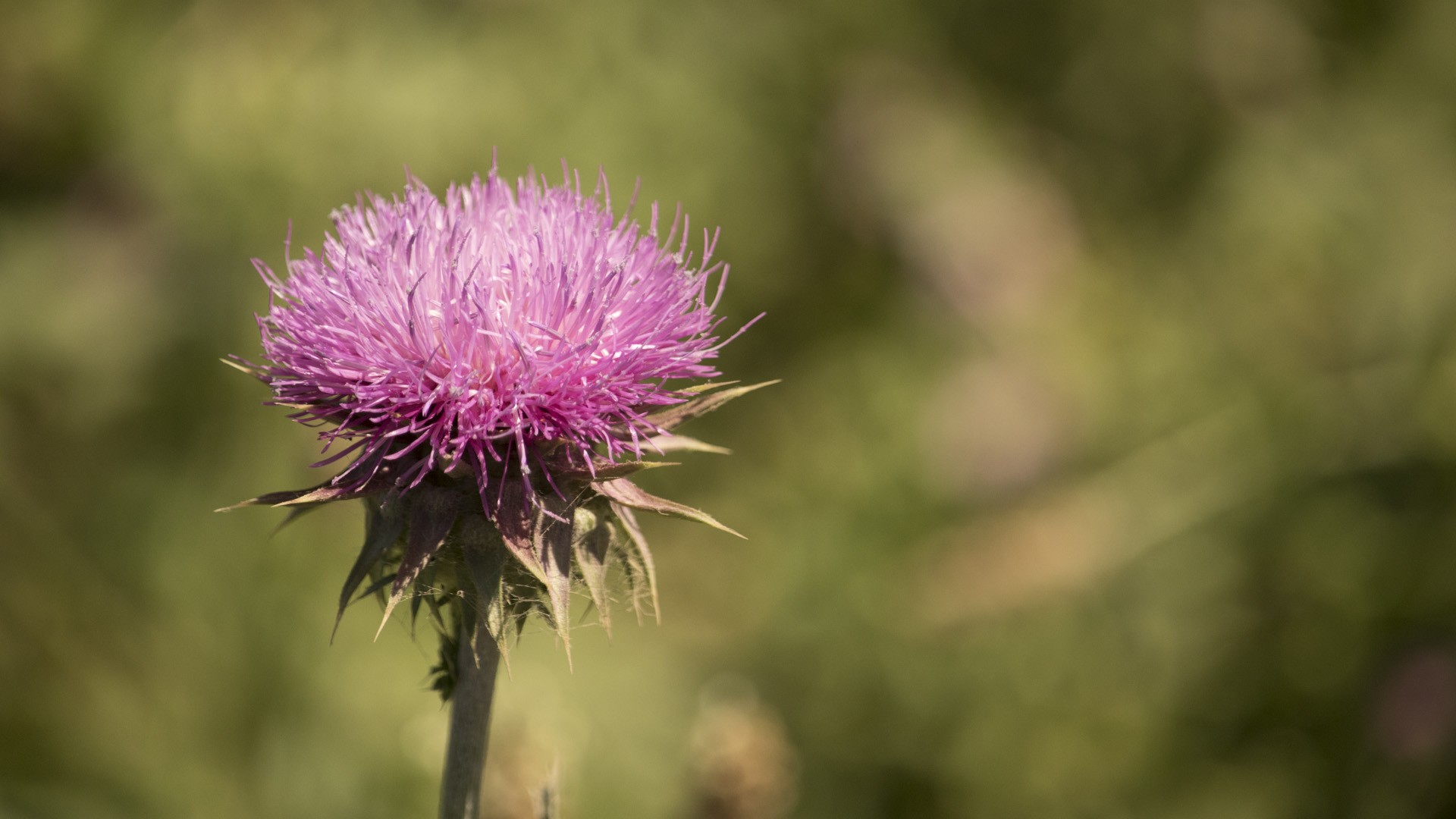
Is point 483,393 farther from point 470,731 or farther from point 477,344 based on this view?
point 470,731

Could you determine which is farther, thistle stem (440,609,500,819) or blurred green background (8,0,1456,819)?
blurred green background (8,0,1456,819)

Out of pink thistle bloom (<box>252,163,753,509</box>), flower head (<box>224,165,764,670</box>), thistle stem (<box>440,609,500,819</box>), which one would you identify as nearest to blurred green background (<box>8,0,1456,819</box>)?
thistle stem (<box>440,609,500,819</box>)

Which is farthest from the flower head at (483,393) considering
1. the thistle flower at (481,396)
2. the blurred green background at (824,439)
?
the blurred green background at (824,439)

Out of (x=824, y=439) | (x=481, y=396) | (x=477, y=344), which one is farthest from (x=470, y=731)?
(x=824, y=439)

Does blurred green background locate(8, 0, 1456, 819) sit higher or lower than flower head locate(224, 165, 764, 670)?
higher

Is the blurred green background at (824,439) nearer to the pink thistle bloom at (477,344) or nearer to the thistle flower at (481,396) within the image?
the thistle flower at (481,396)

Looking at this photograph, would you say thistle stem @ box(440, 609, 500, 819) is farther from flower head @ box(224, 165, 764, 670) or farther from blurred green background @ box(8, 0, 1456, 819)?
blurred green background @ box(8, 0, 1456, 819)

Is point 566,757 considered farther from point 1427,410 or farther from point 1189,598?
point 1427,410
